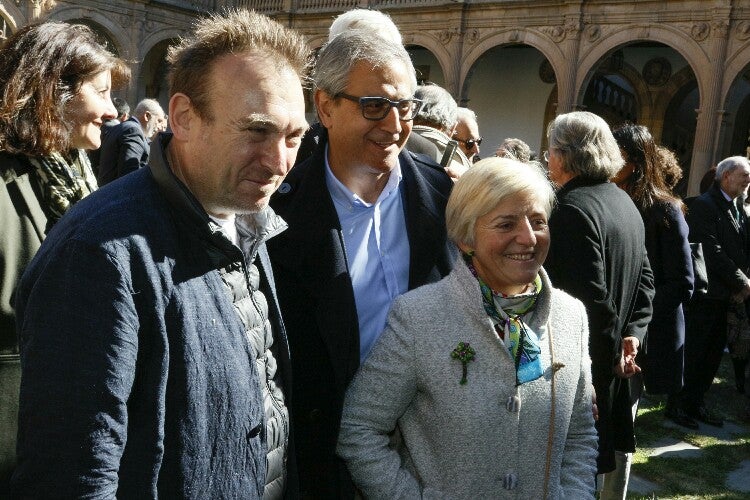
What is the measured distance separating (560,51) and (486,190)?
13.0 m

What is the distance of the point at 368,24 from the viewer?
7.71 ft

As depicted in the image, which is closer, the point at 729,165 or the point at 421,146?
the point at 421,146

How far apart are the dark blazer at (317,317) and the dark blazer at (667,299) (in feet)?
9.18

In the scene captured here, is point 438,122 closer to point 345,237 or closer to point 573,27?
point 345,237

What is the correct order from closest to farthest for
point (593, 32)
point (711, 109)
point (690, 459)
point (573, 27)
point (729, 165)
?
point (690, 459)
point (729, 165)
point (711, 109)
point (593, 32)
point (573, 27)

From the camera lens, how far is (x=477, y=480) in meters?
1.89

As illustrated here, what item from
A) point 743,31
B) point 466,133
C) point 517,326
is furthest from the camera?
point 743,31

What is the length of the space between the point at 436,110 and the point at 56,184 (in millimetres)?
1799

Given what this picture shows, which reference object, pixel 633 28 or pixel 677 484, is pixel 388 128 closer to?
pixel 677 484

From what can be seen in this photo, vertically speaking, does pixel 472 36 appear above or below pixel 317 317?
above

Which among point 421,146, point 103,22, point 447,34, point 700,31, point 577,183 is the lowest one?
point 577,183

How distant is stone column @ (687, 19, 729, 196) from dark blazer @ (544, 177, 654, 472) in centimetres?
976

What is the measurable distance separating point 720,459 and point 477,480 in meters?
4.11

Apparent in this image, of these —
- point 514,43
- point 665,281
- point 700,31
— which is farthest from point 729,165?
point 514,43
